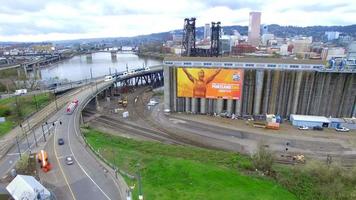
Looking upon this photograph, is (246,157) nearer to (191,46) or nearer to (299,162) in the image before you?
(299,162)

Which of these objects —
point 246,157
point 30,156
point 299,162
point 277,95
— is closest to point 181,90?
point 277,95

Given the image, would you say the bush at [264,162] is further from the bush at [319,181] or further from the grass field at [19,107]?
the grass field at [19,107]

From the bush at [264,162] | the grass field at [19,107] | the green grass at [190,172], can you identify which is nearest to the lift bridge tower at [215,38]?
the grass field at [19,107]

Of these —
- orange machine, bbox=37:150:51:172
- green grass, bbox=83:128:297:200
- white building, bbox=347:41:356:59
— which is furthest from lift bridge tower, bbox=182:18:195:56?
orange machine, bbox=37:150:51:172

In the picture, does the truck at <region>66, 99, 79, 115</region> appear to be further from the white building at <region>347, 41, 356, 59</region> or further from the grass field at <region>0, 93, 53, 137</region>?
the white building at <region>347, 41, 356, 59</region>

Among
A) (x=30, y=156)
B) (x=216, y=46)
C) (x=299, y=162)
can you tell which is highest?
(x=216, y=46)

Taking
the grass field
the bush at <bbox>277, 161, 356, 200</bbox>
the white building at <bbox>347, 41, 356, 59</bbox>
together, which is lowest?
the bush at <bbox>277, 161, 356, 200</bbox>
